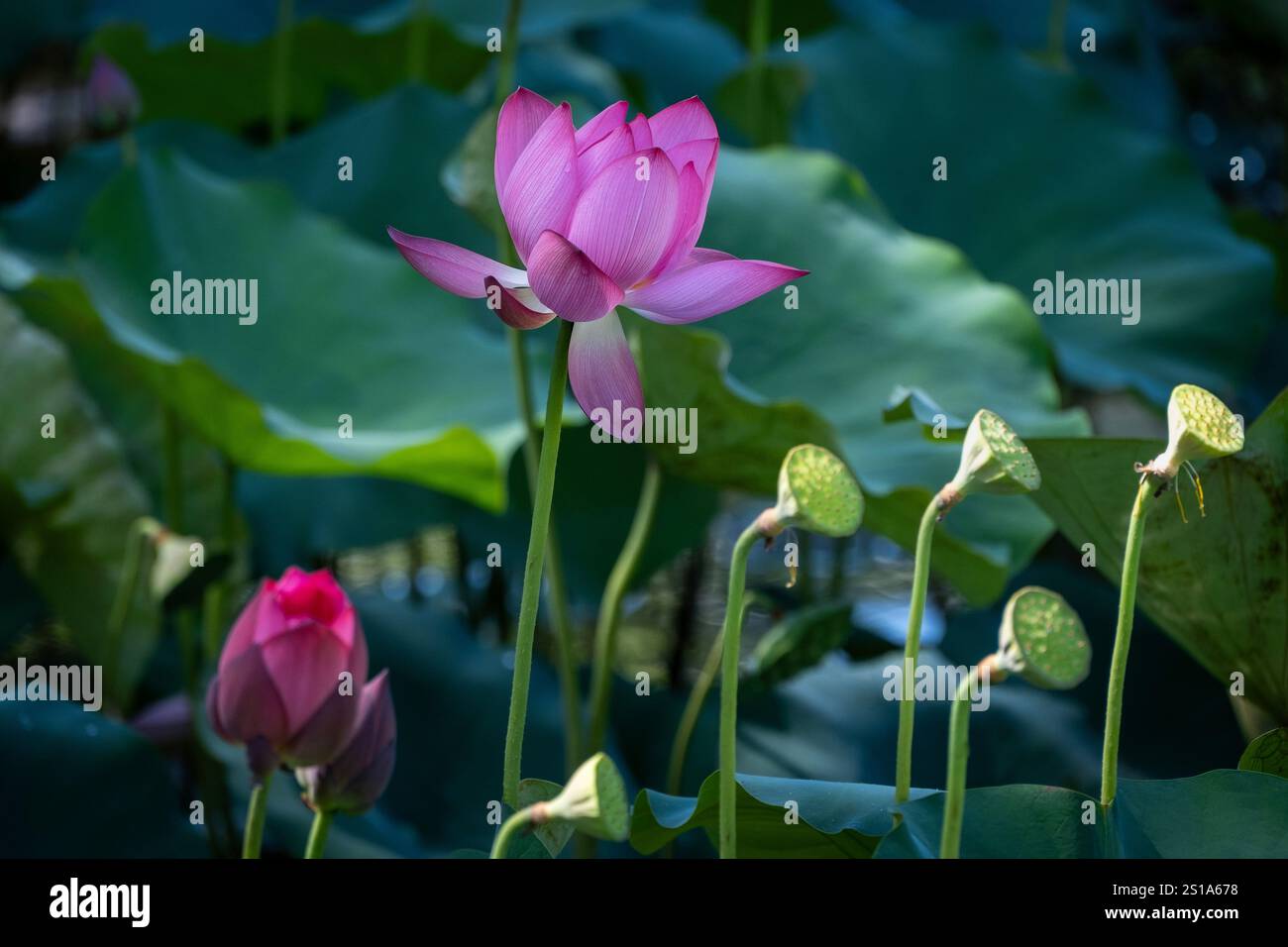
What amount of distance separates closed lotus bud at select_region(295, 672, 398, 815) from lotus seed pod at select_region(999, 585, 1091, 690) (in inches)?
8.7

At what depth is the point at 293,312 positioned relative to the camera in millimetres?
1246

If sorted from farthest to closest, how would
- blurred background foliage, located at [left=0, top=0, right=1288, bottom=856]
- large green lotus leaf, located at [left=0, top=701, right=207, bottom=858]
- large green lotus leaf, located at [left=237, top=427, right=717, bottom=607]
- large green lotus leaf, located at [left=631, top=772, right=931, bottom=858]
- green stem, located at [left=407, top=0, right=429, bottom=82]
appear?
green stem, located at [left=407, top=0, right=429, bottom=82], large green lotus leaf, located at [left=237, top=427, right=717, bottom=607], blurred background foliage, located at [left=0, top=0, right=1288, bottom=856], large green lotus leaf, located at [left=0, top=701, right=207, bottom=858], large green lotus leaf, located at [left=631, top=772, right=931, bottom=858]

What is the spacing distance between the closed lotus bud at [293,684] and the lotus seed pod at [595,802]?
Answer: 5.9 inches

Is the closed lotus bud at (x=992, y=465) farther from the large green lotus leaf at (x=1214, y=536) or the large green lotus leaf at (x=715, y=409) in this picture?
the large green lotus leaf at (x=715, y=409)

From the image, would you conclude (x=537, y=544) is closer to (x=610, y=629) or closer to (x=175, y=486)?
(x=610, y=629)

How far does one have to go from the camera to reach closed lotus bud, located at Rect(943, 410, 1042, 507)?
0.40 metres

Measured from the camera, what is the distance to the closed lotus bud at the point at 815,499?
1.27 feet

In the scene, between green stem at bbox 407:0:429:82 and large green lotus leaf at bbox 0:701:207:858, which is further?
green stem at bbox 407:0:429:82

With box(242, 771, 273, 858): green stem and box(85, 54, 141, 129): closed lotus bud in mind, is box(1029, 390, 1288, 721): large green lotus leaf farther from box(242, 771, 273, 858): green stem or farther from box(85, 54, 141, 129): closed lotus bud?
box(85, 54, 141, 129): closed lotus bud

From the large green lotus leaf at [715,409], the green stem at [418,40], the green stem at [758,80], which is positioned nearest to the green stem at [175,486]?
the large green lotus leaf at [715,409]

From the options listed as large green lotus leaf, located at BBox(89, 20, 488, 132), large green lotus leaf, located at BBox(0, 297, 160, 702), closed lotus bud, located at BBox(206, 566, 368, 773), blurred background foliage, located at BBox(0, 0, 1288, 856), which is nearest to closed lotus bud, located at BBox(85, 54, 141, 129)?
blurred background foliage, located at BBox(0, 0, 1288, 856)
